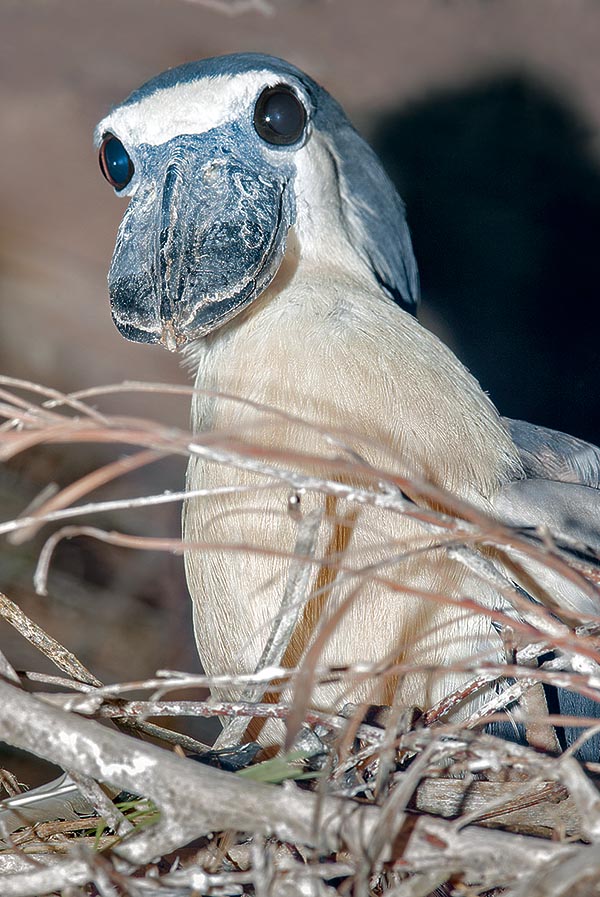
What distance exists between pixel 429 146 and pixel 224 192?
0.98 metres

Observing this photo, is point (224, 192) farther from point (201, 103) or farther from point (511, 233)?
point (511, 233)

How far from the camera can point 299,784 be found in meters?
0.85

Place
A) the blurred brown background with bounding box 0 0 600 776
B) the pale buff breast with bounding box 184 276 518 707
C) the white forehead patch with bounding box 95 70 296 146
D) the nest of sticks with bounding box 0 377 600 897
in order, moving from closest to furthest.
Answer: the nest of sticks with bounding box 0 377 600 897
the pale buff breast with bounding box 184 276 518 707
the white forehead patch with bounding box 95 70 296 146
the blurred brown background with bounding box 0 0 600 776

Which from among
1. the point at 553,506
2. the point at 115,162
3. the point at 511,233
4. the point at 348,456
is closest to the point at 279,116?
the point at 115,162

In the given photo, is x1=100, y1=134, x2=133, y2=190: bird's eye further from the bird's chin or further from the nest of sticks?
the nest of sticks

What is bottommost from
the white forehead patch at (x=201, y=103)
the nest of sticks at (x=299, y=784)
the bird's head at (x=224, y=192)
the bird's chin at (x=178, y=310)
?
the nest of sticks at (x=299, y=784)

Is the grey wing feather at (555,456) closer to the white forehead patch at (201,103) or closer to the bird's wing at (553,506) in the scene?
the bird's wing at (553,506)

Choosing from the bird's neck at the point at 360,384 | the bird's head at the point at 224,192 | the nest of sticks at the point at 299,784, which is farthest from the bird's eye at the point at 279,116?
the nest of sticks at the point at 299,784

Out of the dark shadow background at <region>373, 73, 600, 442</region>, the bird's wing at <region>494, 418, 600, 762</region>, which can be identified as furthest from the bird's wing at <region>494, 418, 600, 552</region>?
the dark shadow background at <region>373, 73, 600, 442</region>

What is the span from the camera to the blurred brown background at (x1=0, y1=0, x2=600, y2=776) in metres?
1.92

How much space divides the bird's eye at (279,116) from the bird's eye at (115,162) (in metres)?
0.18

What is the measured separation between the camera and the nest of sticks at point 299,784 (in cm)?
65

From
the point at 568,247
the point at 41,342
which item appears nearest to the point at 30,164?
the point at 41,342

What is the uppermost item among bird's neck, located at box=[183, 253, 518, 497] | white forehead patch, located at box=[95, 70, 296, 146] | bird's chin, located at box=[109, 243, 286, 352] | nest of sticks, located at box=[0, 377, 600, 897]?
white forehead patch, located at box=[95, 70, 296, 146]
